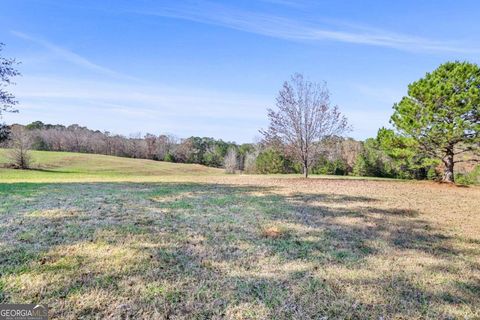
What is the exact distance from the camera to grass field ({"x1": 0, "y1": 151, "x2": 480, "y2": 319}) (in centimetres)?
243

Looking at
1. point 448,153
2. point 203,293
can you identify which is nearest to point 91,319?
point 203,293

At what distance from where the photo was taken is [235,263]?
3352mm

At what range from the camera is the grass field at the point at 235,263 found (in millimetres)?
2434

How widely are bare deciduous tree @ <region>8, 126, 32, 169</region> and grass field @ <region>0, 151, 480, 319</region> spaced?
3120 cm

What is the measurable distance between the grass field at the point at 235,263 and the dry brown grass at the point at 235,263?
0.04 ft

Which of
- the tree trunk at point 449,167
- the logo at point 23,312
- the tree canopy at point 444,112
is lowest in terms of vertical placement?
the logo at point 23,312

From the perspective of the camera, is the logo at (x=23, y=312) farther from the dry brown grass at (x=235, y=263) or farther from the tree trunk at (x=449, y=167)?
the tree trunk at (x=449, y=167)

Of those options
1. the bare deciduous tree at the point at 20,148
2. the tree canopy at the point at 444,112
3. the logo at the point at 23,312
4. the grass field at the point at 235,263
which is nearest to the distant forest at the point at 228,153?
the bare deciduous tree at the point at 20,148

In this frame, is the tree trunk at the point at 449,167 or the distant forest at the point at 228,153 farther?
the distant forest at the point at 228,153

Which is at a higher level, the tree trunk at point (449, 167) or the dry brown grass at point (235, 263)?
the tree trunk at point (449, 167)

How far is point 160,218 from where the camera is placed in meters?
5.41

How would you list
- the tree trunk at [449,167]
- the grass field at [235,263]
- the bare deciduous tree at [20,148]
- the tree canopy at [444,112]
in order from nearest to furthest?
1. the grass field at [235,263]
2. the tree canopy at [444,112]
3. the tree trunk at [449,167]
4. the bare deciduous tree at [20,148]

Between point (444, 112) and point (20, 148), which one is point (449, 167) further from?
point (20, 148)

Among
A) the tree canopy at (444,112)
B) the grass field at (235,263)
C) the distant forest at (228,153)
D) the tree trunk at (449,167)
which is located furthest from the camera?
the distant forest at (228,153)
